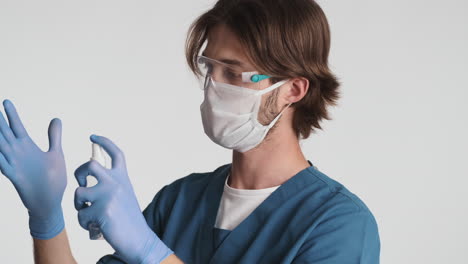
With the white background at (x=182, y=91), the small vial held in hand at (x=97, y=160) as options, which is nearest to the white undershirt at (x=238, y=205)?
the small vial held in hand at (x=97, y=160)

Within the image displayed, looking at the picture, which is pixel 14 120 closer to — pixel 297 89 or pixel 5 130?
pixel 5 130

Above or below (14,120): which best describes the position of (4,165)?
below

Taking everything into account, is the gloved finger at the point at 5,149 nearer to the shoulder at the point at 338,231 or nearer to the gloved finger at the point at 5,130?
the gloved finger at the point at 5,130

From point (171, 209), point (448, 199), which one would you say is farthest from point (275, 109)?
point (448, 199)

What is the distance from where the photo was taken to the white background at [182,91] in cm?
317

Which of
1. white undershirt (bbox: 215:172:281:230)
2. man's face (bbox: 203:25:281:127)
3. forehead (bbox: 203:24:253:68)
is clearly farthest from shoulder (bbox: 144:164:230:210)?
forehead (bbox: 203:24:253:68)

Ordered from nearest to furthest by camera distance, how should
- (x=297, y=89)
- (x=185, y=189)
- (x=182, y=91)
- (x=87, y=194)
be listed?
(x=87, y=194) < (x=297, y=89) < (x=185, y=189) < (x=182, y=91)

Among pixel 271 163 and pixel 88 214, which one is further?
pixel 271 163

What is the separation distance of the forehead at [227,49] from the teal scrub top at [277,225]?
14.2 inches

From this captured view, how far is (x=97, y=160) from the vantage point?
1603mm

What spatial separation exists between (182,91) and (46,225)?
1.46 meters

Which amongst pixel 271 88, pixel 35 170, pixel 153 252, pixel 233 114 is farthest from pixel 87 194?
pixel 271 88

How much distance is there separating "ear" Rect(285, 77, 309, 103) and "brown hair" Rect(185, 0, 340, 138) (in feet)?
0.06

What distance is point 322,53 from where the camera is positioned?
A: 1919mm
